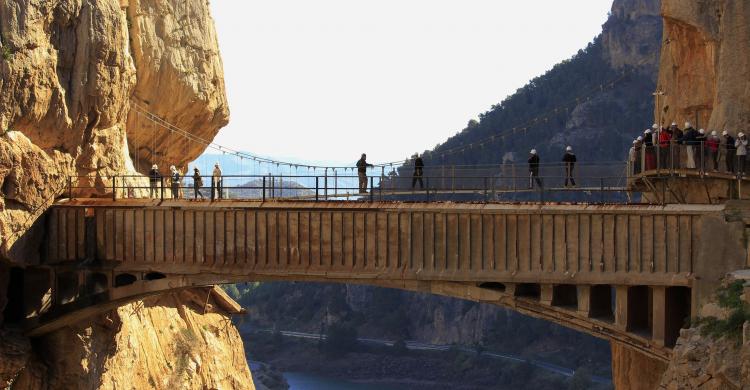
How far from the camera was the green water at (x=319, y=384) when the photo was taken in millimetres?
117281

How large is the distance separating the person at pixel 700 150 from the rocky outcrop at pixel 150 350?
18.4 m

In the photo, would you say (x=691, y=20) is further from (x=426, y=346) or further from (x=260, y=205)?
(x=426, y=346)

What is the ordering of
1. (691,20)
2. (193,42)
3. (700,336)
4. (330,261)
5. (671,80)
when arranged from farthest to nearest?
(193,42) → (671,80) → (691,20) → (330,261) → (700,336)

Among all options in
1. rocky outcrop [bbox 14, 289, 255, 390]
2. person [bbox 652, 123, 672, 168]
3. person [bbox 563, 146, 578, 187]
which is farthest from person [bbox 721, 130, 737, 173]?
rocky outcrop [bbox 14, 289, 255, 390]

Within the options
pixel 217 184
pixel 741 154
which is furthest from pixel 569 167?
pixel 217 184

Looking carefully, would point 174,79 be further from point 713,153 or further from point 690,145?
point 713,153

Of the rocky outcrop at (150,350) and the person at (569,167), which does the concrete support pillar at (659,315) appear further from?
the rocky outcrop at (150,350)

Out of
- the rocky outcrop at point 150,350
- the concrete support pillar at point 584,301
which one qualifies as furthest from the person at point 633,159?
the rocky outcrop at point 150,350

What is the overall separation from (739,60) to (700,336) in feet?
38.3

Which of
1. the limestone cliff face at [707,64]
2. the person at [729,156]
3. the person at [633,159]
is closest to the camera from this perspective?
the person at [729,156]

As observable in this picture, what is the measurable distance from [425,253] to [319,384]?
87.0 meters

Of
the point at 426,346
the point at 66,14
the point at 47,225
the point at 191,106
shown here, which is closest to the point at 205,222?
the point at 47,225

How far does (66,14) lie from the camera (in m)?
37.3

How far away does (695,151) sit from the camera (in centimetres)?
3653
